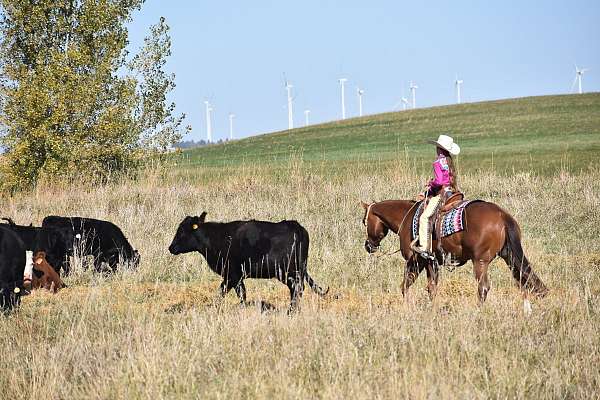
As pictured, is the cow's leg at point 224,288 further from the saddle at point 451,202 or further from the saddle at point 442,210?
the saddle at point 451,202

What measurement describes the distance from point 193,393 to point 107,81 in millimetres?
22090

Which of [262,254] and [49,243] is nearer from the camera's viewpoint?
[262,254]

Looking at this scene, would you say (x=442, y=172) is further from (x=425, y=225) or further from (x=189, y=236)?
(x=189, y=236)

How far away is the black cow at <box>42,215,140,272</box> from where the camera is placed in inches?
607

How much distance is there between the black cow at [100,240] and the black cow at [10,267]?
3.86 meters

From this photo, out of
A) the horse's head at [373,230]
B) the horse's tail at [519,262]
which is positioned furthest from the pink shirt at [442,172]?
the horse's head at [373,230]

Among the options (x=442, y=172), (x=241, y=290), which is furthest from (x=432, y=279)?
(x=241, y=290)

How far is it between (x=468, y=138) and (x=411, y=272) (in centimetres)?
4580

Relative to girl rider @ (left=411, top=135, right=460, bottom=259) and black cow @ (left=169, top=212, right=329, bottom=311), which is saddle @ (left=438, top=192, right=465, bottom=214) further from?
black cow @ (left=169, top=212, right=329, bottom=311)

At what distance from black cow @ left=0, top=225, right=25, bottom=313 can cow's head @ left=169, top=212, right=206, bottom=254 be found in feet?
7.44

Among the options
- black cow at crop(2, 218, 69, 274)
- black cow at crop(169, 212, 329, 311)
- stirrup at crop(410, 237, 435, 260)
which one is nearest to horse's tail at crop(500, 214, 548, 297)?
stirrup at crop(410, 237, 435, 260)

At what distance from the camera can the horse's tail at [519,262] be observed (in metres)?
→ 10.8

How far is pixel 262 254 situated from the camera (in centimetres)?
1161

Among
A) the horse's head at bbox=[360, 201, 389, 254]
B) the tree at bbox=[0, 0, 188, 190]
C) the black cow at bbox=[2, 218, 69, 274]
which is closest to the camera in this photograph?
the horse's head at bbox=[360, 201, 389, 254]
